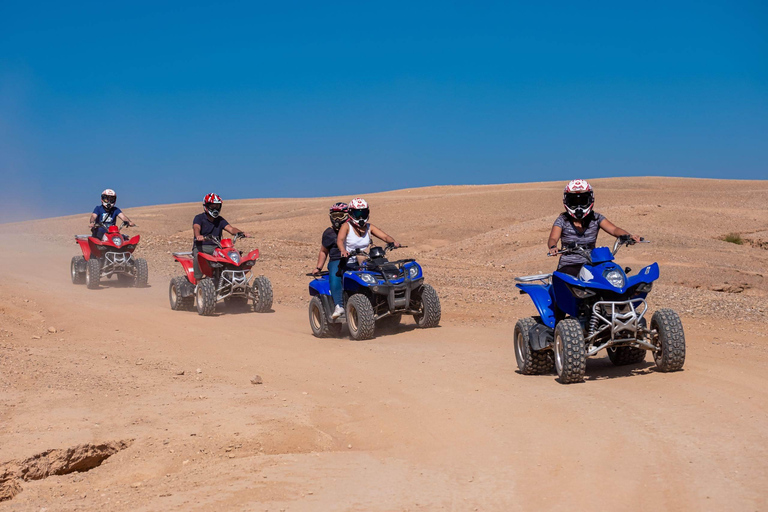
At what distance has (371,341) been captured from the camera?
478 inches

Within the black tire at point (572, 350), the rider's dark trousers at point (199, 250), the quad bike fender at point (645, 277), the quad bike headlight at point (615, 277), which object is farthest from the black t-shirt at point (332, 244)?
the quad bike fender at point (645, 277)

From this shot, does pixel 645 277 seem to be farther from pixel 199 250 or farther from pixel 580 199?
pixel 199 250

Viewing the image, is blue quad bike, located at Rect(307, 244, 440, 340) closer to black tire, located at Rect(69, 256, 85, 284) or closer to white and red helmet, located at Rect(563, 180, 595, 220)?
white and red helmet, located at Rect(563, 180, 595, 220)

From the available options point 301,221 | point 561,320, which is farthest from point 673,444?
point 301,221

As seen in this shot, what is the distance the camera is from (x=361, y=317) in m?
12.0

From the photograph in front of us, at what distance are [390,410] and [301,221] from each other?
133 ft

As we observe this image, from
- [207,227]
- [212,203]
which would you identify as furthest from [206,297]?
[212,203]

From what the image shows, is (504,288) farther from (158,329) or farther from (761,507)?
(761,507)

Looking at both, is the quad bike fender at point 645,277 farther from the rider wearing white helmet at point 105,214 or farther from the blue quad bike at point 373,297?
the rider wearing white helmet at point 105,214

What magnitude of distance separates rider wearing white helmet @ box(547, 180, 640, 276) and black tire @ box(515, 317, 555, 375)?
79 centimetres

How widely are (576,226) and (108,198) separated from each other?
1412 cm

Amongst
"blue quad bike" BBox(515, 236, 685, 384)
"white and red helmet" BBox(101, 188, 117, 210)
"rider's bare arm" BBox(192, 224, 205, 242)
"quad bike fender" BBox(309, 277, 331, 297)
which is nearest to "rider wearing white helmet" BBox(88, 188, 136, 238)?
"white and red helmet" BBox(101, 188, 117, 210)

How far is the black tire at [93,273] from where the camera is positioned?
64.8ft

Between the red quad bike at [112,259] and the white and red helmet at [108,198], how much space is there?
1.76 feet
